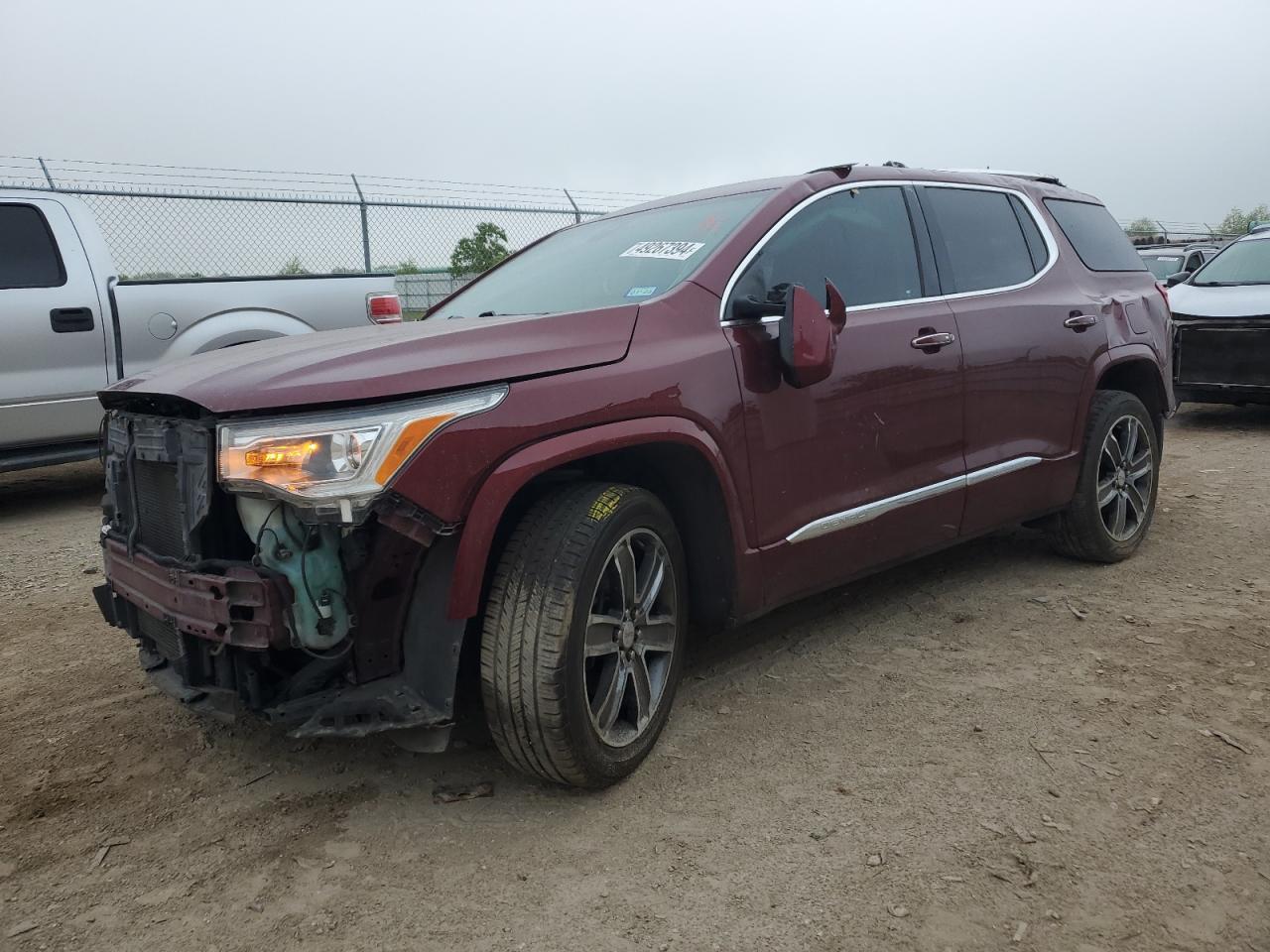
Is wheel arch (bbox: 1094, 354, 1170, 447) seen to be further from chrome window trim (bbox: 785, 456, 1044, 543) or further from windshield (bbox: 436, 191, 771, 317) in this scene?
windshield (bbox: 436, 191, 771, 317)

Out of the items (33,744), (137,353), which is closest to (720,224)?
(33,744)

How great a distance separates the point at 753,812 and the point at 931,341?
1.83 m

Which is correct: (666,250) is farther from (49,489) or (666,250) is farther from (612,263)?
(49,489)

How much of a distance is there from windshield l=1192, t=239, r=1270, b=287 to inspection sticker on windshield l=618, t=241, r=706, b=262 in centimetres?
717

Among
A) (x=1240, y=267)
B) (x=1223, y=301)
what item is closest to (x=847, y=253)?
(x=1223, y=301)

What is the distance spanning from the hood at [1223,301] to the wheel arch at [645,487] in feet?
22.0

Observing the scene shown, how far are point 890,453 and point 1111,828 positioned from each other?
1385 millimetres

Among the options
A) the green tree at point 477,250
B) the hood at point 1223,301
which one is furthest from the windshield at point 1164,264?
the green tree at point 477,250

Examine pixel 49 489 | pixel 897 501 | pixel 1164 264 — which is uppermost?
pixel 1164 264

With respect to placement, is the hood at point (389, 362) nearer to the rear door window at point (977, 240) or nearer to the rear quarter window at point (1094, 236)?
the rear door window at point (977, 240)

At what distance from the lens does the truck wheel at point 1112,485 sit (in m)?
4.43

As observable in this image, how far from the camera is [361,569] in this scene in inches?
96.0

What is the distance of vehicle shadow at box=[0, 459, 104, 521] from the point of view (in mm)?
6398

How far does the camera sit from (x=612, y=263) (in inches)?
136
